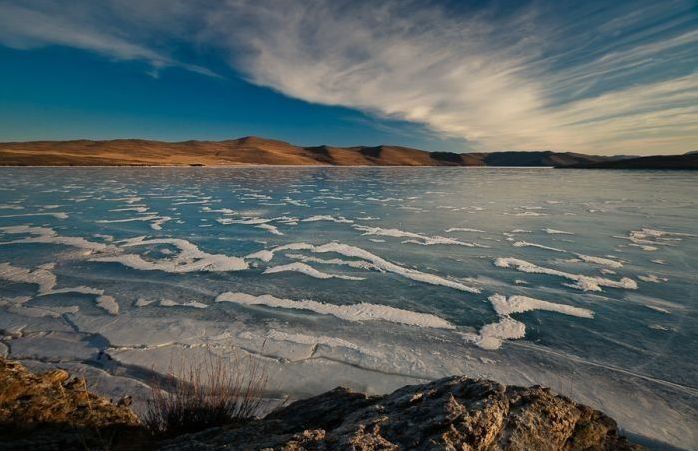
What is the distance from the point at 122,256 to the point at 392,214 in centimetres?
969

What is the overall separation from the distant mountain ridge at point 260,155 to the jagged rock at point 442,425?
8480cm

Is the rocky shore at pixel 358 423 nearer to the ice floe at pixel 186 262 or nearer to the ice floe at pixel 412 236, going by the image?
the ice floe at pixel 186 262

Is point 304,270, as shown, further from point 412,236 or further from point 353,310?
point 412,236

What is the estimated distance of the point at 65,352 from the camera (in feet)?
13.2

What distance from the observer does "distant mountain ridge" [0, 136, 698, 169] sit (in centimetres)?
9173

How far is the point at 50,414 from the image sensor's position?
7.18 ft

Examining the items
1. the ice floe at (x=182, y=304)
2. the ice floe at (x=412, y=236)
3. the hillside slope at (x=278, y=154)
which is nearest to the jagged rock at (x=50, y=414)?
the ice floe at (x=182, y=304)

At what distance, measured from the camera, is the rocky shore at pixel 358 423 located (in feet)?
5.54

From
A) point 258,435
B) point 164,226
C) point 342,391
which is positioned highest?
point 258,435

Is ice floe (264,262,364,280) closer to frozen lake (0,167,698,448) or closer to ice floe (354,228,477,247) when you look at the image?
frozen lake (0,167,698,448)

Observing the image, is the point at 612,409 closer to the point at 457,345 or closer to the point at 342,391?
the point at 457,345

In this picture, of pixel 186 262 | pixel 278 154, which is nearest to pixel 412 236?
pixel 186 262

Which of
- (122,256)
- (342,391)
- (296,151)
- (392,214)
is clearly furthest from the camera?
(296,151)

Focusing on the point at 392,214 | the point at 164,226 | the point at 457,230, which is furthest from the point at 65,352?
the point at 392,214
